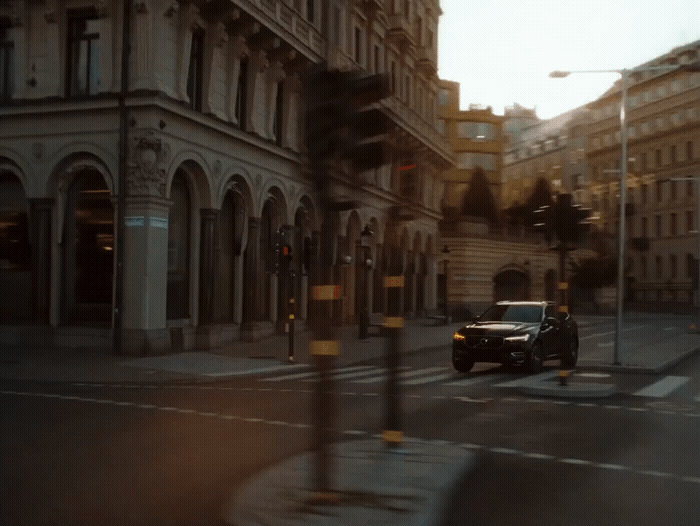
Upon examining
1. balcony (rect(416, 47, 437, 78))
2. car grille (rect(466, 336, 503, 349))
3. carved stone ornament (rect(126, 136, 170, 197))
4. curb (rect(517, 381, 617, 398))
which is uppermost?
balcony (rect(416, 47, 437, 78))

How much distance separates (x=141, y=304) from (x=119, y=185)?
3.08 m

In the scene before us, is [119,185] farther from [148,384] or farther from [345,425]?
[345,425]

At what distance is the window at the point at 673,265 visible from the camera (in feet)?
271

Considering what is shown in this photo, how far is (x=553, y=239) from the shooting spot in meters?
15.8

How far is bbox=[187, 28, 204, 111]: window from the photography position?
24525mm

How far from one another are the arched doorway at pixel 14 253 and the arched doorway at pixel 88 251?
1189 millimetres

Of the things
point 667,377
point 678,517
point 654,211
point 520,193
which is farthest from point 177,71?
point 520,193

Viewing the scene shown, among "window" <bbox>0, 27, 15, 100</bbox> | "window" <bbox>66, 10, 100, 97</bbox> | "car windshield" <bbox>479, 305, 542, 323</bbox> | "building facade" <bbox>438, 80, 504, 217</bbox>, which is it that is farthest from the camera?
"building facade" <bbox>438, 80, 504, 217</bbox>

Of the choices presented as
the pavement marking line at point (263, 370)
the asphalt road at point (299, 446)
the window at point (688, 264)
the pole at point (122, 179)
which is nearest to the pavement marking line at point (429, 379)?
the asphalt road at point (299, 446)

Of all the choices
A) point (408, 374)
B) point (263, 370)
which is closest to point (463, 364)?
point (408, 374)

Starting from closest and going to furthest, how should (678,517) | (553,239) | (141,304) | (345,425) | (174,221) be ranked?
(678,517), (345,425), (553,239), (141,304), (174,221)

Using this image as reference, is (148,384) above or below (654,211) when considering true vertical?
below

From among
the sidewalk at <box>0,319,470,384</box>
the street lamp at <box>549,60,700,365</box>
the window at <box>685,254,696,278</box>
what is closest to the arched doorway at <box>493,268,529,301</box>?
the window at <box>685,254,696,278</box>

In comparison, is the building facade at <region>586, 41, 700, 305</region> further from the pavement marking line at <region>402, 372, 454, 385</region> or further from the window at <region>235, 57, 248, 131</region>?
the pavement marking line at <region>402, 372, 454, 385</region>
